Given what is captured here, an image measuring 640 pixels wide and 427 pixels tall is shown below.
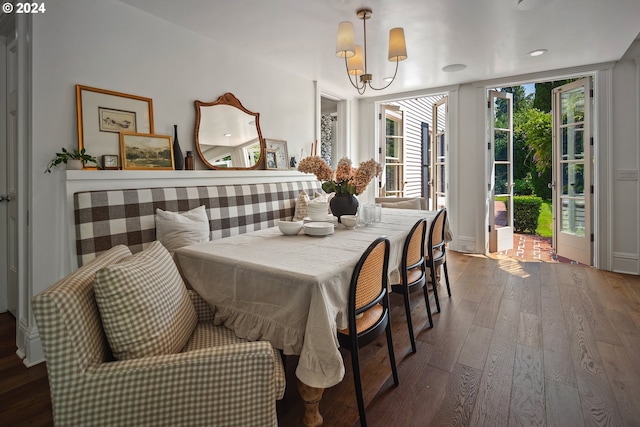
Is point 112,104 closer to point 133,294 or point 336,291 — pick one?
point 133,294

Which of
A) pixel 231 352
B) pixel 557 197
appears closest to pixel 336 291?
pixel 231 352

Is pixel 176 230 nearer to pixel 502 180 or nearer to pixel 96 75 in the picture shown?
pixel 96 75

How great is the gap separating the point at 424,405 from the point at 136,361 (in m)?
1.40

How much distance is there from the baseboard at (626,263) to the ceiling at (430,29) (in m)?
2.27

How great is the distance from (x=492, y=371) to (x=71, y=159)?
296 cm

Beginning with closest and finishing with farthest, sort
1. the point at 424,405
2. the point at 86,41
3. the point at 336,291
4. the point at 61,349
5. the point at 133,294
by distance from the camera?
1. the point at 61,349
2. the point at 133,294
3. the point at 336,291
4. the point at 424,405
5. the point at 86,41

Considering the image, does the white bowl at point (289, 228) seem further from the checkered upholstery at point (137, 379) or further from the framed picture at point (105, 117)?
the framed picture at point (105, 117)

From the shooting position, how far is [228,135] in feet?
11.7

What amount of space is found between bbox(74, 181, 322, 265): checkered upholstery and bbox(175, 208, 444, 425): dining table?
32.1 inches

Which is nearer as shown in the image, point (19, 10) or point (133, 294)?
point (133, 294)

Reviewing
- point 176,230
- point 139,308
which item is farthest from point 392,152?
point 139,308

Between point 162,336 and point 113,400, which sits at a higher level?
point 162,336

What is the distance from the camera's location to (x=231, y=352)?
1.05 m

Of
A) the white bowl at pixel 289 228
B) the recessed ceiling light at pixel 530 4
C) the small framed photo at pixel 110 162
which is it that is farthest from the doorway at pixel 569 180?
the small framed photo at pixel 110 162
